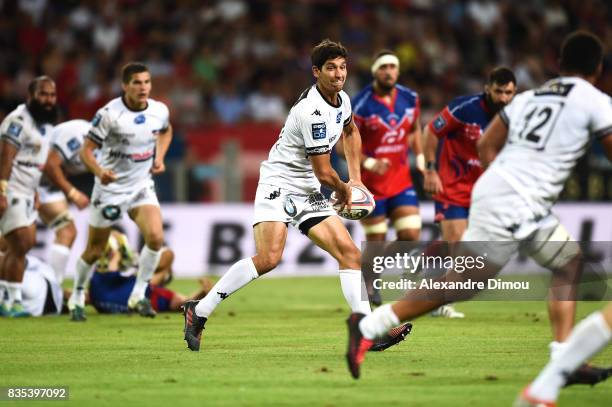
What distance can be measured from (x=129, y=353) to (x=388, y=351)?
2143mm

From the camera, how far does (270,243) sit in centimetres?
966

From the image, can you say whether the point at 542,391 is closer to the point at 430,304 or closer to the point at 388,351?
the point at 430,304

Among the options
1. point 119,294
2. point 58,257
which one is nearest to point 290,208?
point 119,294

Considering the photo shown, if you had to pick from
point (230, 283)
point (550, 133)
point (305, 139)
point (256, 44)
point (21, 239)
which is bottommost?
point (21, 239)

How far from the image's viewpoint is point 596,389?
25.0 ft

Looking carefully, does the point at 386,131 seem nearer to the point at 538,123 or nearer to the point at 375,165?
the point at 375,165

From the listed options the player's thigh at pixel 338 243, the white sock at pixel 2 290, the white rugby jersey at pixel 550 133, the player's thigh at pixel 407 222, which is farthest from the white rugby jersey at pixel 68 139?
the white rugby jersey at pixel 550 133

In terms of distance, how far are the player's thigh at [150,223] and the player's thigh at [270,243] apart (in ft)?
10.3

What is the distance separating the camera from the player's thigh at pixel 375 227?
14133 mm

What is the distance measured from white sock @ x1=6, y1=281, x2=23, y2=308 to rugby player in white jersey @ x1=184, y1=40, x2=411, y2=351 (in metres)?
4.15

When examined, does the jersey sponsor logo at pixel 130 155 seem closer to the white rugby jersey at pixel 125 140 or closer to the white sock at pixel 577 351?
the white rugby jersey at pixel 125 140

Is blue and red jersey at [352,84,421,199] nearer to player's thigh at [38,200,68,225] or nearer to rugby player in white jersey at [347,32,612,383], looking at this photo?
player's thigh at [38,200,68,225]

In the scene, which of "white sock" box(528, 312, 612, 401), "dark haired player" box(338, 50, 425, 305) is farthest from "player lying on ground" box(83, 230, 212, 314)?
"white sock" box(528, 312, 612, 401)

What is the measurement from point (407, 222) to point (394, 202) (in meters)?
0.32
